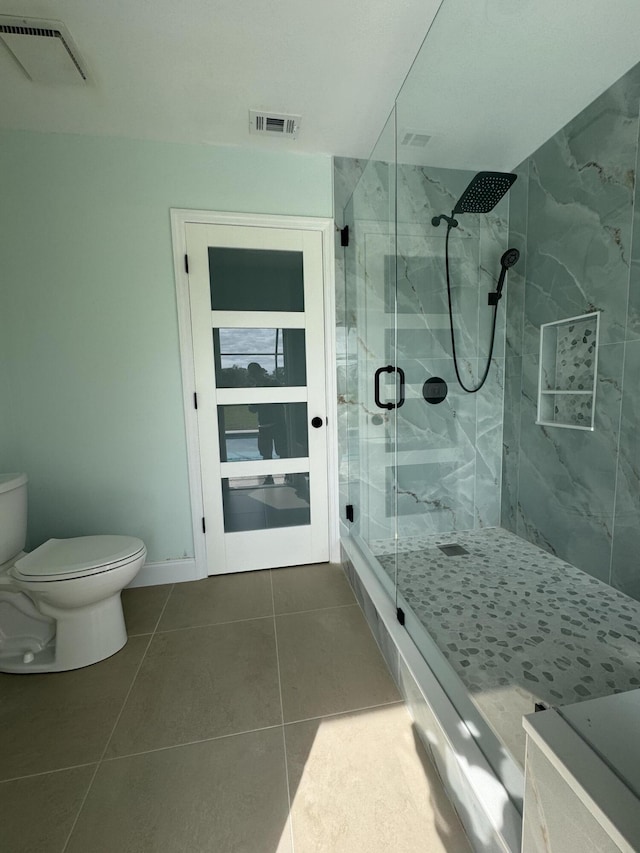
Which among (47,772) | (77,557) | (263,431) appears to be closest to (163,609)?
(77,557)

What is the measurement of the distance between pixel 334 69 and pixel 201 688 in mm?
2499

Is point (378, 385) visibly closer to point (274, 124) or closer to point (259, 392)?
point (259, 392)

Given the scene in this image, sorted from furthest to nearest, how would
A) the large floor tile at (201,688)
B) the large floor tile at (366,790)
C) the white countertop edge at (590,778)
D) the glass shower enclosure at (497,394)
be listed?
the glass shower enclosure at (497,394)
the large floor tile at (201,688)
the large floor tile at (366,790)
the white countertop edge at (590,778)

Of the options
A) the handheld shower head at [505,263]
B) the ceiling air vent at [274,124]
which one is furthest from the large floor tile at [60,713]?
the handheld shower head at [505,263]

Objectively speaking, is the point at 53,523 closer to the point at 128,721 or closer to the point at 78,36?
the point at 128,721

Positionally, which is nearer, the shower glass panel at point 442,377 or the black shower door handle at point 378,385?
the shower glass panel at point 442,377

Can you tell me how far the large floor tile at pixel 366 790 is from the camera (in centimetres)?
84

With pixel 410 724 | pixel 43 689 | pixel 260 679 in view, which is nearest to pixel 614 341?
pixel 410 724

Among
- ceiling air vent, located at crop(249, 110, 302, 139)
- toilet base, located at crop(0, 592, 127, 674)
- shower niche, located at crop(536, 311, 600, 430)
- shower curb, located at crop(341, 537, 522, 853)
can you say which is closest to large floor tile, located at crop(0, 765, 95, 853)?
toilet base, located at crop(0, 592, 127, 674)

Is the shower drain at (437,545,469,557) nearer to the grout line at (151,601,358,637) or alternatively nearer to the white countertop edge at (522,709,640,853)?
the grout line at (151,601,358,637)

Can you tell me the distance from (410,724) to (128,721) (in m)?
0.94

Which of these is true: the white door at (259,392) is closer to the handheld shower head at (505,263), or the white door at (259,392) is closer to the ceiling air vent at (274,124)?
the ceiling air vent at (274,124)

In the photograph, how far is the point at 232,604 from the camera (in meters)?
1.79

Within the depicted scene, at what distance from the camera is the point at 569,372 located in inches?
71.2
